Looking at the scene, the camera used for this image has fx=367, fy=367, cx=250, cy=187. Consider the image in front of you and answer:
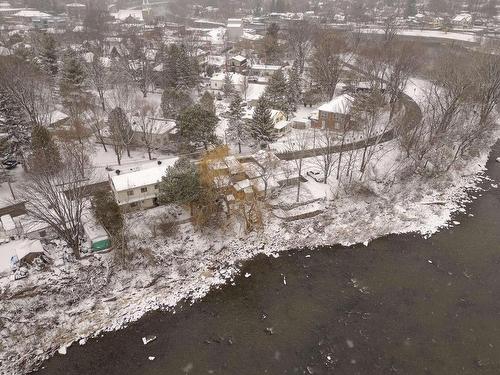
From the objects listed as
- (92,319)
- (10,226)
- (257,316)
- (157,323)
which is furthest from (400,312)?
(10,226)

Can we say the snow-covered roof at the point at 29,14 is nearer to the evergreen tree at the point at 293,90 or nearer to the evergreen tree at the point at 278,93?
the evergreen tree at the point at 293,90

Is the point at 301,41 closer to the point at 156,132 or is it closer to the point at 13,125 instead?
the point at 156,132

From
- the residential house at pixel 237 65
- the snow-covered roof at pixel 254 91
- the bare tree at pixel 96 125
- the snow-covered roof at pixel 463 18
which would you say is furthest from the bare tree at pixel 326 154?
the snow-covered roof at pixel 463 18

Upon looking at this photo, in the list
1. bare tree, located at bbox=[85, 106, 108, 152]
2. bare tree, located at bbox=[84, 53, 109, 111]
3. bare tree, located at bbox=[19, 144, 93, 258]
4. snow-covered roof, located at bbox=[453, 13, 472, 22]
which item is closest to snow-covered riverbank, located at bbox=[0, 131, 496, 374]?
bare tree, located at bbox=[19, 144, 93, 258]

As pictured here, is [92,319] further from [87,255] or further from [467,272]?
[467,272]

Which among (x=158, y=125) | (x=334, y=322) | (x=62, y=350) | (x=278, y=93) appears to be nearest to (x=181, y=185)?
(x=62, y=350)

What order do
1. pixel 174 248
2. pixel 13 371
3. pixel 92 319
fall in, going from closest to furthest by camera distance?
pixel 13 371 → pixel 92 319 → pixel 174 248
